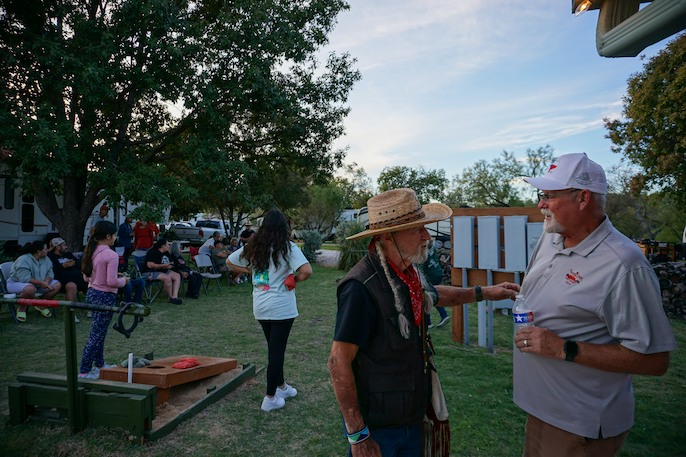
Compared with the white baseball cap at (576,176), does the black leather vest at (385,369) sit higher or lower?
lower

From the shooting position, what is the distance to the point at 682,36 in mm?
11688

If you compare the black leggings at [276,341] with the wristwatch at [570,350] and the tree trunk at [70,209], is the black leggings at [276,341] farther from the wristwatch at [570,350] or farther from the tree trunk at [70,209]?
the tree trunk at [70,209]

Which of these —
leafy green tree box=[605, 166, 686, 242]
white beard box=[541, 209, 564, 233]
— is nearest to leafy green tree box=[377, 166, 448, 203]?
leafy green tree box=[605, 166, 686, 242]

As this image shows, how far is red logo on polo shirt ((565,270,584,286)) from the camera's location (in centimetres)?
201

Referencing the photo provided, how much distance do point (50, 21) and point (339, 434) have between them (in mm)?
13353

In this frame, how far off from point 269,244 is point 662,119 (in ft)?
45.0

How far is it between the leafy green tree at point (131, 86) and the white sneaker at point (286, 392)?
27.0ft

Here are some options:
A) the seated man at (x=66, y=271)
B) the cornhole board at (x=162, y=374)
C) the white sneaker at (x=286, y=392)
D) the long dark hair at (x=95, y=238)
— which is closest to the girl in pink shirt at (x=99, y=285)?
the long dark hair at (x=95, y=238)

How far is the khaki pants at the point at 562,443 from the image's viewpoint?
6.44ft

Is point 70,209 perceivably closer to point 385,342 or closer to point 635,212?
point 385,342

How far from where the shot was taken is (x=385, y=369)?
1.94m

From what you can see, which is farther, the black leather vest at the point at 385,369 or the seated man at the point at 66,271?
the seated man at the point at 66,271

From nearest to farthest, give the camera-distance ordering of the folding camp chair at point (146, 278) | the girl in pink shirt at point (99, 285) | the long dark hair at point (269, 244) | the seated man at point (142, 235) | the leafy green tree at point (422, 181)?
1. the long dark hair at point (269, 244)
2. the girl in pink shirt at point (99, 285)
3. the folding camp chair at point (146, 278)
4. the seated man at point (142, 235)
5. the leafy green tree at point (422, 181)

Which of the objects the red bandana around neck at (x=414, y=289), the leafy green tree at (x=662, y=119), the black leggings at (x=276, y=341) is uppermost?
the leafy green tree at (x=662, y=119)
